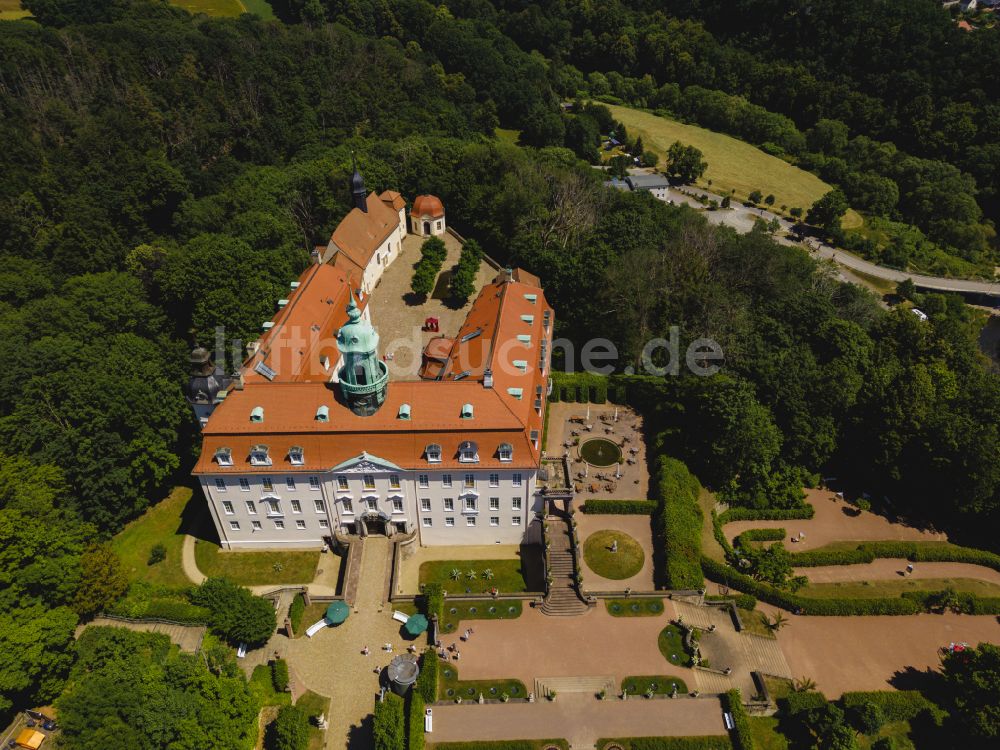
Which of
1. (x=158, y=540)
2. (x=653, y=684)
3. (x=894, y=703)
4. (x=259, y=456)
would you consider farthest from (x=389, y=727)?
(x=894, y=703)

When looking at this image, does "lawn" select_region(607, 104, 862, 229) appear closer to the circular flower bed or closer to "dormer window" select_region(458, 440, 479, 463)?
the circular flower bed

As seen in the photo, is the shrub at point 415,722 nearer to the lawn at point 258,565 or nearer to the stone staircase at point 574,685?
the stone staircase at point 574,685

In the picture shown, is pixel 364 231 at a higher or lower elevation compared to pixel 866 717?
higher

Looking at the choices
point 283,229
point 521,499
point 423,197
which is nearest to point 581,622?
point 521,499

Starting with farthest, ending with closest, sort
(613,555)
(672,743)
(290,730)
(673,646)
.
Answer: (613,555) → (673,646) → (672,743) → (290,730)

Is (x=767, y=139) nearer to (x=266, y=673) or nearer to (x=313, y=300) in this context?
(x=313, y=300)

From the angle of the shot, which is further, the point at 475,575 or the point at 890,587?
the point at 890,587

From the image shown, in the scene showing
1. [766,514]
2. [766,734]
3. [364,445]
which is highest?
[364,445]

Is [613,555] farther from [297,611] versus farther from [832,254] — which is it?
[832,254]
